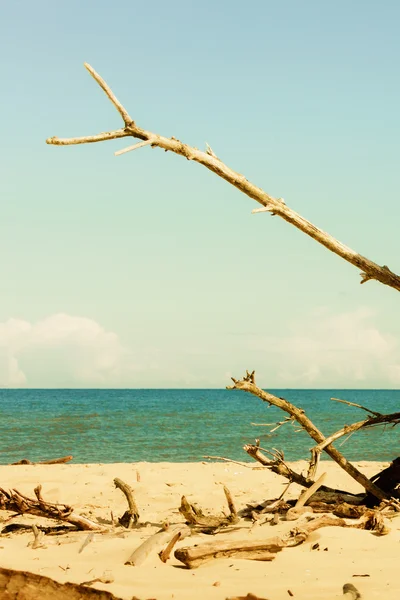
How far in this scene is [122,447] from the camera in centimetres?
2298

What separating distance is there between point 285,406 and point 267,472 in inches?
244

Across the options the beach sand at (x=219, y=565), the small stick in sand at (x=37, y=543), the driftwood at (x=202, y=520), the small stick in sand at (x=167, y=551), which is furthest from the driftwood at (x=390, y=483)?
the small stick in sand at (x=37, y=543)

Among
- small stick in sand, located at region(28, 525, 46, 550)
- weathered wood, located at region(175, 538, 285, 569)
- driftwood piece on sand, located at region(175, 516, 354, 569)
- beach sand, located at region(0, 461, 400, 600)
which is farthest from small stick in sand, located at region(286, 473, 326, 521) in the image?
small stick in sand, located at region(28, 525, 46, 550)

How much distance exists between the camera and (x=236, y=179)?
6.62 metres

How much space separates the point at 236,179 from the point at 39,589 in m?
4.09

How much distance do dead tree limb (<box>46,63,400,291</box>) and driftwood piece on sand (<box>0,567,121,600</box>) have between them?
3342mm

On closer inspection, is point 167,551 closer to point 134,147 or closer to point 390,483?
point 390,483

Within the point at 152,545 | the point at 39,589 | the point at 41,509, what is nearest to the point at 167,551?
the point at 152,545

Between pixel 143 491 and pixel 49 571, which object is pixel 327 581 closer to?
pixel 49 571

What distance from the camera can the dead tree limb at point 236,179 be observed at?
5.66m

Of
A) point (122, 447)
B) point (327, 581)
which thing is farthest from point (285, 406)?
point (122, 447)

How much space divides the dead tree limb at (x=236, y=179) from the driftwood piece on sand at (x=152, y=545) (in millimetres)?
3165

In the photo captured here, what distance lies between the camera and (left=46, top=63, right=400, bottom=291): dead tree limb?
5.66m

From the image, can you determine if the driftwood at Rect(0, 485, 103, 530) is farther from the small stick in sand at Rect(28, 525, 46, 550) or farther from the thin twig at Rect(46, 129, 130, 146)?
the thin twig at Rect(46, 129, 130, 146)
